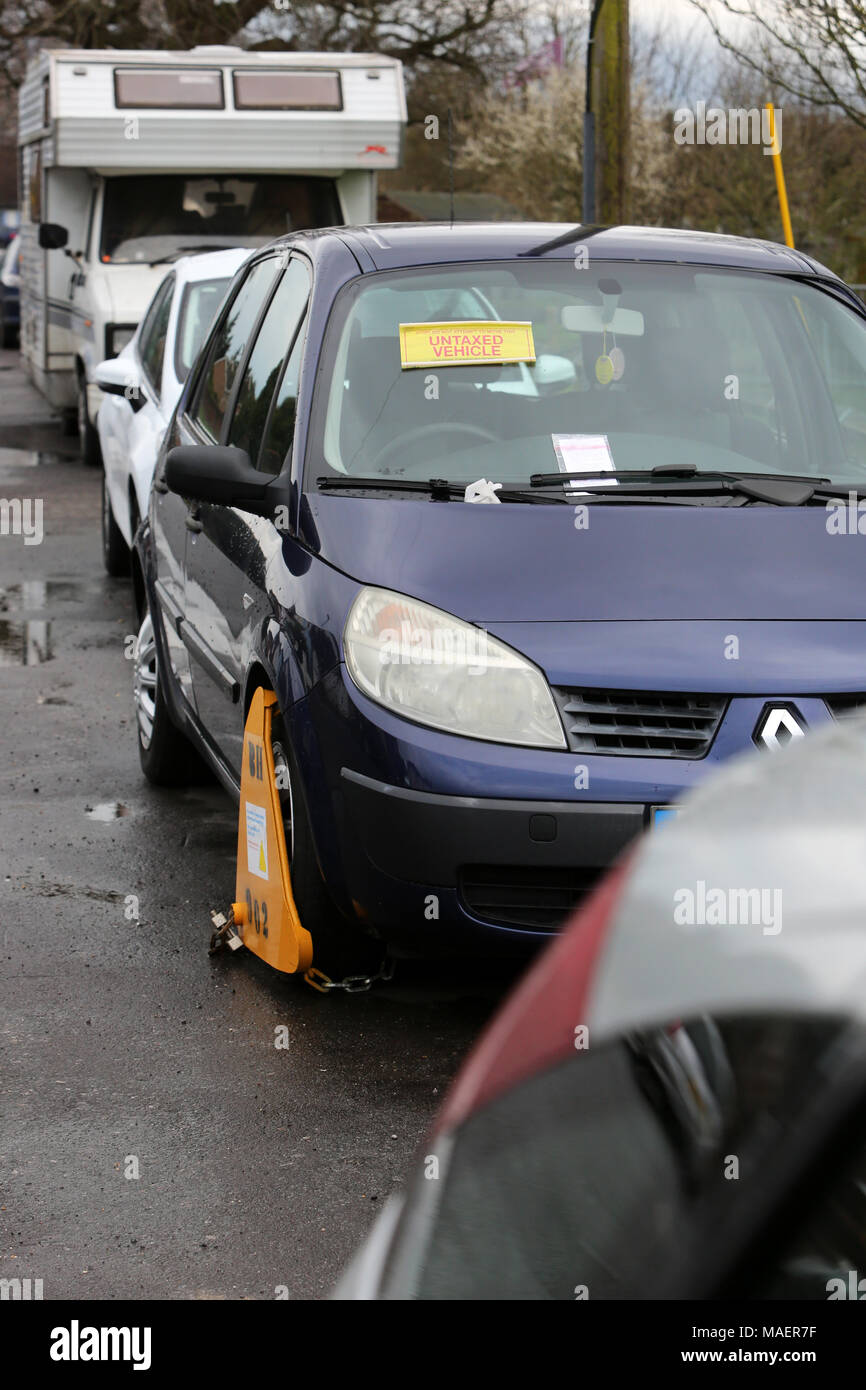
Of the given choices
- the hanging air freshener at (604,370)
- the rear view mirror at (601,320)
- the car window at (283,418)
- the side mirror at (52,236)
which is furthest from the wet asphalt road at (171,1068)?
the side mirror at (52,236)

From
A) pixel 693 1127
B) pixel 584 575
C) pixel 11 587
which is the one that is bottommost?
pixel 11 587

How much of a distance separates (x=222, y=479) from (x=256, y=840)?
0.90 meters

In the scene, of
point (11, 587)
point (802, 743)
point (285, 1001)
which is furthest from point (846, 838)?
point (11, 587)

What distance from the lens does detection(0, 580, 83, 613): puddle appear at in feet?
32.7

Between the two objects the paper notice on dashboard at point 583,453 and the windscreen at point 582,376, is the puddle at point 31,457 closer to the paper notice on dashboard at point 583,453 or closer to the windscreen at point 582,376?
the windscreen at point 582,376

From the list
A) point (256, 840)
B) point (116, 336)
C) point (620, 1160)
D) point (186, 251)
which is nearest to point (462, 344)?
point (256, 840)

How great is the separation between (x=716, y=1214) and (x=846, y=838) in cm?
27

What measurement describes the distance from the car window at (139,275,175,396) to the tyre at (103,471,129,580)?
912mm

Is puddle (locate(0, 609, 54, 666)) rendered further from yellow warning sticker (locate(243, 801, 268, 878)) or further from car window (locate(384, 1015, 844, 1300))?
car window (locate(384, 1015, 844, 1300))

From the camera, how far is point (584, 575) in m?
3.93

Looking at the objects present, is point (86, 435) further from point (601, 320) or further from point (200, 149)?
point (601, 320)

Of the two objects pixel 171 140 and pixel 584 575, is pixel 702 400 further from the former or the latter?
pixel 171 140

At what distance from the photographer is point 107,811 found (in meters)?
6.12

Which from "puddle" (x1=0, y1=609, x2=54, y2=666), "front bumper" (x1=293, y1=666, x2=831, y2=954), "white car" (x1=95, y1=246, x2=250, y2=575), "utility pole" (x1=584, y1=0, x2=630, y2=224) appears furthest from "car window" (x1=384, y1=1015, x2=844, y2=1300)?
"utility pole" (x1=584, y1=0, x2=630, y2=224)
